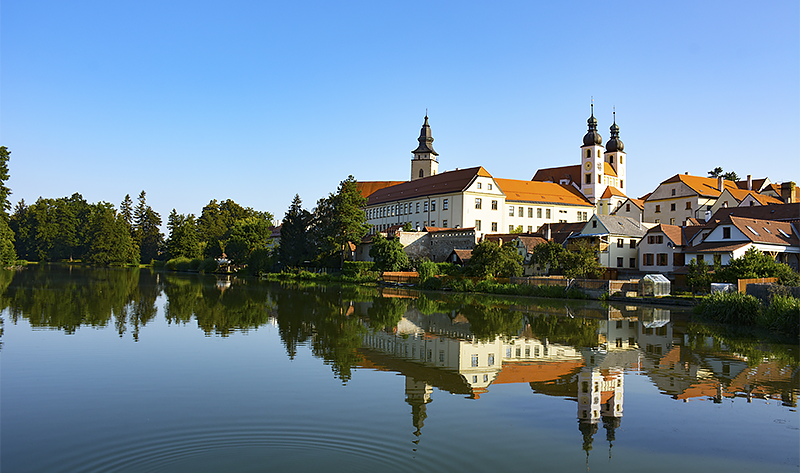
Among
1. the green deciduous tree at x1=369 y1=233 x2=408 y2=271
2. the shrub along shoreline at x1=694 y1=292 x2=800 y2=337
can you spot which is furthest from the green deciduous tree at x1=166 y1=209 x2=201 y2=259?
the shrub along shoreline at x1=694 y1=292 x2=800 y2=337

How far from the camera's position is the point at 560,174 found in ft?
290

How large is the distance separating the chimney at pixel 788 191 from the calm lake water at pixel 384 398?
168 feet

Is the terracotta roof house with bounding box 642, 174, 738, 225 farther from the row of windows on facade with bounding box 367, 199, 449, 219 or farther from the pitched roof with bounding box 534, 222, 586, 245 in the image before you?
the row of windows on facade with bounding box 367, 199, 449, 219

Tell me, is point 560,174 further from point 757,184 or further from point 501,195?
point 757,184

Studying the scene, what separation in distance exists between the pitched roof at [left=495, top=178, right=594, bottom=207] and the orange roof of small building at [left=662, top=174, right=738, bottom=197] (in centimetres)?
1098

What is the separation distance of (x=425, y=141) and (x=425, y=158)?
10.0 feet

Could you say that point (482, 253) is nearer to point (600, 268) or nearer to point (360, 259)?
point (600, 268)

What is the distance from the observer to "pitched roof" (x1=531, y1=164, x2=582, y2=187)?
86188mm

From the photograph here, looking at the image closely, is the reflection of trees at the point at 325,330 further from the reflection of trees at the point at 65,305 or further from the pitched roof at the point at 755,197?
the pitched roof at the point at 755,197

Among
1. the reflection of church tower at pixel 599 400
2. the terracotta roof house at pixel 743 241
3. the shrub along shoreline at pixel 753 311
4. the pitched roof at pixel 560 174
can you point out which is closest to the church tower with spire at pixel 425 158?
the pitched roof at pixel 560 174

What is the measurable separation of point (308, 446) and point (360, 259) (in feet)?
191

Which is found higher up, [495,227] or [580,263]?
[495,227]

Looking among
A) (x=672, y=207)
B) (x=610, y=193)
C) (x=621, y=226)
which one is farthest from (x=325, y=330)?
(x=610, y=193)

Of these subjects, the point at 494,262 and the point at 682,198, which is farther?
the point at 682,198
